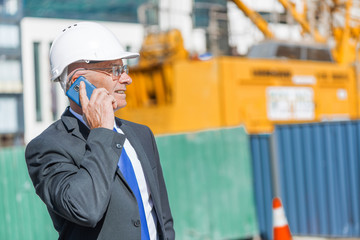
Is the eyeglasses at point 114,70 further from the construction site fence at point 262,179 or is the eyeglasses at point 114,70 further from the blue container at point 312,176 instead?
the blue container at point 312,176

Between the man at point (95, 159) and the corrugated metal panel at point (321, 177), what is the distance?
6.86m

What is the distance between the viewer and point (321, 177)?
911 cm

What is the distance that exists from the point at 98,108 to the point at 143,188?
0.36 metres

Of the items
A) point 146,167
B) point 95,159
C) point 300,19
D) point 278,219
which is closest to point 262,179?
point 278,219

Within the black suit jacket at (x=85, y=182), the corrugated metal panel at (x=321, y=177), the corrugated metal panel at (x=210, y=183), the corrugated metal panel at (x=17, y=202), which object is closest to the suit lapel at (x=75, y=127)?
the black suit jacket at (x=85, y=182)

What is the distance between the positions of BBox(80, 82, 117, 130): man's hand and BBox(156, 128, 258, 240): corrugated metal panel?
19.6 ft

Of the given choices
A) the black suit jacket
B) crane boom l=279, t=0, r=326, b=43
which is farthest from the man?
crane boom l=279, t=0, r=326, b=43

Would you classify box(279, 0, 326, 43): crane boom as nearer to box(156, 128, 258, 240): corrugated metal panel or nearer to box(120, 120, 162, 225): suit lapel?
box(156, 128, 258, 240): corrugated metal panel

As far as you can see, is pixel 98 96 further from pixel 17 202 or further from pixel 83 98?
pixel 17 202

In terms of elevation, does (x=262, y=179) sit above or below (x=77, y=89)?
below

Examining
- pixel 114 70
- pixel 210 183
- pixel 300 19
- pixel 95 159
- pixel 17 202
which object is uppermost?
pixel 300 19

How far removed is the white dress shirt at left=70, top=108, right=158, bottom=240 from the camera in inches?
92.1

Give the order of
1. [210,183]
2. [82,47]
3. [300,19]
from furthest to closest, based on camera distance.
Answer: [300,19] → [210,183] → [82,47]

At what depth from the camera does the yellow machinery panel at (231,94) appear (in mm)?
11594
